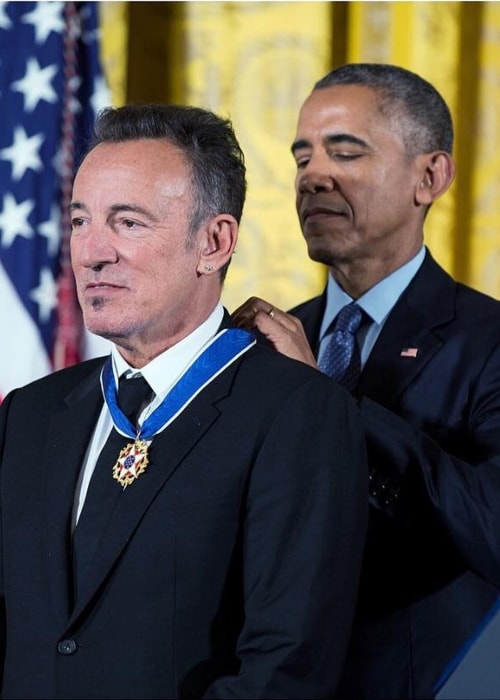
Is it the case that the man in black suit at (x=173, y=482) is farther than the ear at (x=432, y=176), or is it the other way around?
the ear at (x=432, y=176)

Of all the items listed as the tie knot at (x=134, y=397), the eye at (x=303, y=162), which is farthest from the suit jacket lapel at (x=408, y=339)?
the tie knot at (x=134, y=397)

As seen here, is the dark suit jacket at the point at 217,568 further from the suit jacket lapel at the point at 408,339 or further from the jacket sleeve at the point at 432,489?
the suit jacket lapel at the point at 408,339

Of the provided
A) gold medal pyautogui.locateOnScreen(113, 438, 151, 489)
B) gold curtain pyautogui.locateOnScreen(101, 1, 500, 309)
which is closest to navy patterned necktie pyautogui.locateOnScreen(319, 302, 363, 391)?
gold medal pyautogui.locateOnScreen(113, 438, 151, 489)

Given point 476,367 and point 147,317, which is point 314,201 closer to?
point 476,367

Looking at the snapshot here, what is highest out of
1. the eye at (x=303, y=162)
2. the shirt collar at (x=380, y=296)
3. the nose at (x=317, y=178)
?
the eye at (x=303, y=162)

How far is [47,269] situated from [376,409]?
3.89 ft

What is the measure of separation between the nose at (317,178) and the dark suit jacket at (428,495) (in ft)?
0.93

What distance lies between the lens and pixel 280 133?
129 inches

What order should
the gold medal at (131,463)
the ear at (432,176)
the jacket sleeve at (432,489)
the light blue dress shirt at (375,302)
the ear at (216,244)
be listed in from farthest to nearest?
the ear at (432,176)
the light blue dress shirt at (375,302)
the jacket sleeve at (432,489)
the ear at (216,244)
the gold medal at (131,463)

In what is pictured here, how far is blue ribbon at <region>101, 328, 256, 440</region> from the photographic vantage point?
1636 millimetres

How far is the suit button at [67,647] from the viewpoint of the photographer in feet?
5.09

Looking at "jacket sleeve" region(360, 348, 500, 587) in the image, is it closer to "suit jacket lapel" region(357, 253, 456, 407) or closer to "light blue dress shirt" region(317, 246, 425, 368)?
"suit jacket lapel" region(357, 253, 456, 407)

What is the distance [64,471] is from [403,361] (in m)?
0.70

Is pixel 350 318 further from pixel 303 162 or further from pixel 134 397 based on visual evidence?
pixel 134 397
